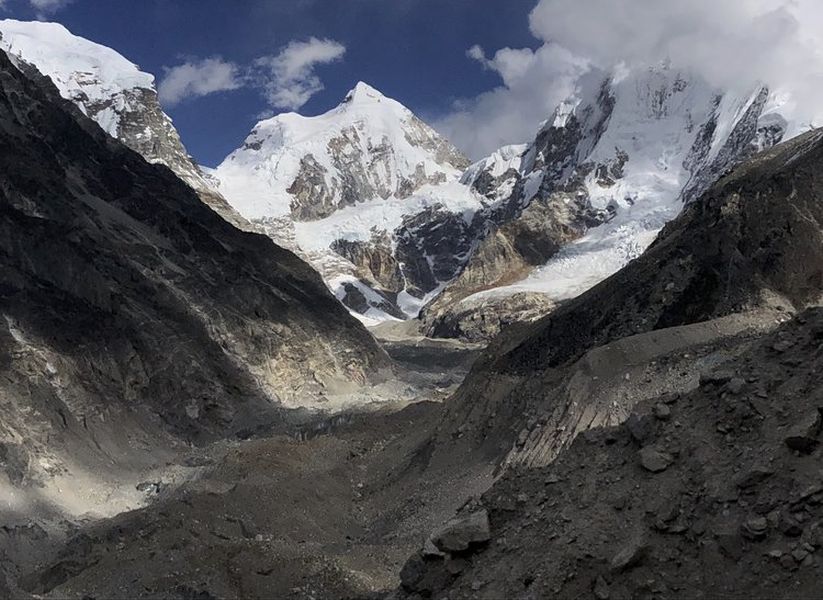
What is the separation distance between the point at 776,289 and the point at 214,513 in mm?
17252

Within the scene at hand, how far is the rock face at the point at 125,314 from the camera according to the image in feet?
105

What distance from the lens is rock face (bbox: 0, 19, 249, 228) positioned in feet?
493

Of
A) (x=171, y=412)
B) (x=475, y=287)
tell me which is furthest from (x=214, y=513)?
(x=475, y=287)

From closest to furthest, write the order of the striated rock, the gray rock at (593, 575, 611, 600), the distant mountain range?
the gray rock at (593, 575, 611, 600) → the striated rock → the distant mountain range

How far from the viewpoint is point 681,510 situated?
30.2 ft

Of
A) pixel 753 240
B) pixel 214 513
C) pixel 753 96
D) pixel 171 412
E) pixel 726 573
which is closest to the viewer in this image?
pixel 726 573

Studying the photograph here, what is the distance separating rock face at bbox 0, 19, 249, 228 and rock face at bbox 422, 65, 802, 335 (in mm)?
57641

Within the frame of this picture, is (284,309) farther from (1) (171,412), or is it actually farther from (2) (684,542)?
(2) (684,542)

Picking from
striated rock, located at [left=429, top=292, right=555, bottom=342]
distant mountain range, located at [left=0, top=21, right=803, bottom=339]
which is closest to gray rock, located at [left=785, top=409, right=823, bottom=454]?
striated rock, located at [left=429, top=292, right=555, bottom=342]

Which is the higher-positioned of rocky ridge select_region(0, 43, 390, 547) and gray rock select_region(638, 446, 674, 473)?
rocky ridge select_region(0, 43, 390, 547)

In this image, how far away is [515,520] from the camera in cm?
1048

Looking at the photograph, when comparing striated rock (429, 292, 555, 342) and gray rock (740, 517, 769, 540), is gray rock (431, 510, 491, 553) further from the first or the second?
striated rock (429, 292, 555, 342)

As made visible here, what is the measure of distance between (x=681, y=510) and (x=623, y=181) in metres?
160

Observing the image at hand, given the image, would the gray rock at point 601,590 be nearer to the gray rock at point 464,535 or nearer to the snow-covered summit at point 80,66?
the gray rock at point 464,535
